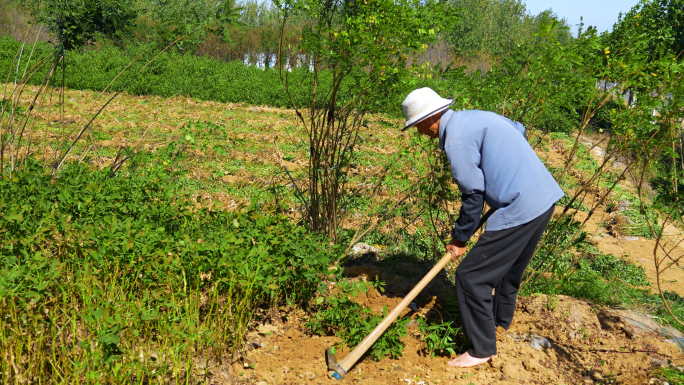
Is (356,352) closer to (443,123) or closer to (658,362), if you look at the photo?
(443,123)

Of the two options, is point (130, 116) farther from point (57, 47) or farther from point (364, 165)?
point (57, 47)

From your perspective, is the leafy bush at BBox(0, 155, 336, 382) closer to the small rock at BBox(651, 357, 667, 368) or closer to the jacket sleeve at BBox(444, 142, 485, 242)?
the jacket sleeve at BBox(444, 142, 485, 242)

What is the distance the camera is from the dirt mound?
2848 mm

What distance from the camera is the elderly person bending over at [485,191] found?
8.96 ft

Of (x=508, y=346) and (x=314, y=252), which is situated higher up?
(x=314, y=252)

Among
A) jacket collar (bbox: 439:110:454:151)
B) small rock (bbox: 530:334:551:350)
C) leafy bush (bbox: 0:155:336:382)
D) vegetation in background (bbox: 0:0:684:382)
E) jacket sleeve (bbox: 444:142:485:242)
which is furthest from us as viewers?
small rock (bbox: 530:334:551:350)

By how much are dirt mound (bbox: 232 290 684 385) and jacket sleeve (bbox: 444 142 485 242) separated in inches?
34.8

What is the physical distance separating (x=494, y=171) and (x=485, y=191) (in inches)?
5.2

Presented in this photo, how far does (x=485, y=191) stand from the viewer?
2824 millimetres

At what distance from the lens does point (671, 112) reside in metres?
3.00

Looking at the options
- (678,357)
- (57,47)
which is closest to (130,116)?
(57,47)

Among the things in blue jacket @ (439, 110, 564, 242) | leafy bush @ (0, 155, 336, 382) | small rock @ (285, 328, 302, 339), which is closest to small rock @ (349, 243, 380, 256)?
leafy bush @ (0, 155, 336, 382)

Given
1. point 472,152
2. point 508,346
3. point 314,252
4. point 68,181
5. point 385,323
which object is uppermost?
point 472,152

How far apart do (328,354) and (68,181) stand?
212 centimetres
